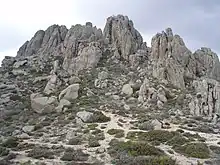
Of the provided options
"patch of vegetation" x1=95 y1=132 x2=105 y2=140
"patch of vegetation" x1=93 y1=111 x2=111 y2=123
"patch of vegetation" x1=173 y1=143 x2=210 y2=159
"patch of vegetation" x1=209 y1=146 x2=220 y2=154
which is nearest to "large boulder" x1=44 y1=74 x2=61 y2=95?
"patch of vegetation" x1=93 y1=111 x2=111 y2=123

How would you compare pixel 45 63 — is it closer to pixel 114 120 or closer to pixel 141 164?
pixel 114 120

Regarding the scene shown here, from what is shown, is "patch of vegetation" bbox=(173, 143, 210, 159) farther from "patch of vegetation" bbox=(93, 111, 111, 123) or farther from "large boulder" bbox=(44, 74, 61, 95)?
"large boulder" bbox=(44, 74, 61, 95)

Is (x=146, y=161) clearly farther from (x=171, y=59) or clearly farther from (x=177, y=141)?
(x=171, y=59)

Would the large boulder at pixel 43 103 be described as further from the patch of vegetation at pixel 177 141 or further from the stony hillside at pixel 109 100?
the patch of vegetation at pixel 177 141

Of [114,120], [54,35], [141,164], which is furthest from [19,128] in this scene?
[54,35]

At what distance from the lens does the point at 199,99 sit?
2035 inches

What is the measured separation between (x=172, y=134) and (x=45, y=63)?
40.9 m

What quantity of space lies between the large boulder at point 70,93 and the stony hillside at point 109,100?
0.56 ft

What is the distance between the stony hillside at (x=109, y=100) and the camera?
31062mm

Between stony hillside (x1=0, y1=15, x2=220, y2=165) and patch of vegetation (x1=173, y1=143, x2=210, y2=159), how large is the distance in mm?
90

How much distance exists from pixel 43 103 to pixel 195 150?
2715 cm

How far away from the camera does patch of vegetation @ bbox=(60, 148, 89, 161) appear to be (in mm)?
28125

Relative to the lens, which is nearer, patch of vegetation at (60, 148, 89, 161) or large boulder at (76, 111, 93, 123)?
patch of vegetation at (60, 148, 89, 161)

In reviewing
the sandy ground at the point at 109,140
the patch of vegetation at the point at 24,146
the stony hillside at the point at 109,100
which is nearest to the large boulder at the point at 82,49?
the stony hillside at the point at 109,100
